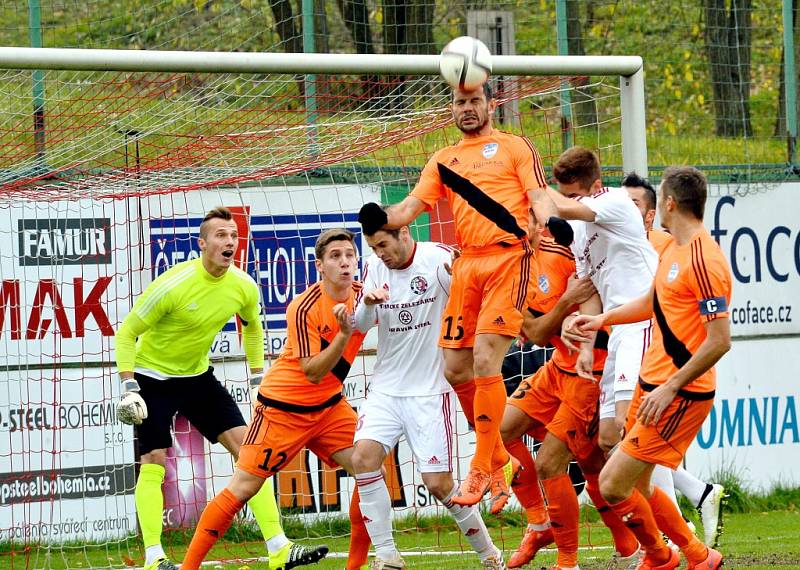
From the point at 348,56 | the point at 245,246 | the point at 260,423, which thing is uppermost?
the point at 348,56

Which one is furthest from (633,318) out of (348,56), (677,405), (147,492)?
(147,492)

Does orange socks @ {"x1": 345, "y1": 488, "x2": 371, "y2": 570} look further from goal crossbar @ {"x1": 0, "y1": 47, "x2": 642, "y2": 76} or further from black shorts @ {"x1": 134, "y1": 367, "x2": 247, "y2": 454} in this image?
goal crossbar @ {"x1": 0, "y1": 47, "x2": 642, "y2": 76}

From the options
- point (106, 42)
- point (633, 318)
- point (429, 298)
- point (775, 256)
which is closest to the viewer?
point (633, 318)

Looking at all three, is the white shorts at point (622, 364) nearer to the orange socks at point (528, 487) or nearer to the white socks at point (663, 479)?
the white socks at point (663, 479)

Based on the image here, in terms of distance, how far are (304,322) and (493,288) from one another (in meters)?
1.27

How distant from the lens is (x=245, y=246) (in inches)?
429

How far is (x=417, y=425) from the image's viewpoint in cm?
781

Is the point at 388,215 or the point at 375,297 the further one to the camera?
the point at 388,215

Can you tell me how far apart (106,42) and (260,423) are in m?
6.44

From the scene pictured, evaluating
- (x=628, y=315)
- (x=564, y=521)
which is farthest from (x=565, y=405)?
(x=628, y=315)

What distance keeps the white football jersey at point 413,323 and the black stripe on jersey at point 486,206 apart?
0.62 metres

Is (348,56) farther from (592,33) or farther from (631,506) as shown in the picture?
(592,33)

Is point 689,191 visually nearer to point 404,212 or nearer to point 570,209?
point 570,209

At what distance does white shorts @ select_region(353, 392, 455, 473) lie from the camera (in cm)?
776
